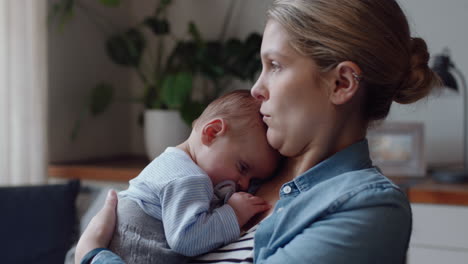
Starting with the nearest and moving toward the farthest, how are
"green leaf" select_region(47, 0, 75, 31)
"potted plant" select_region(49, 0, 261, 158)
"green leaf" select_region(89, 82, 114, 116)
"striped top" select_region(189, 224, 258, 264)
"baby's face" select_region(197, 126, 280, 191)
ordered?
"striped top" select_region(189, 224, 258, 264)
"baby's face" select_region(197, 126, 280, 191)
"potted plant" select_region(49, 0, 261, 158)
"green leaf" select_region(47, 0, 75, 31)
"green leaf" select_region(89, 82, 114, 116)

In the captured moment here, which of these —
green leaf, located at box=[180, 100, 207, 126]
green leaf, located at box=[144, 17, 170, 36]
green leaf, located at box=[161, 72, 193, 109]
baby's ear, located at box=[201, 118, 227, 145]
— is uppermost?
baby's ear, located at box=[201, 118, 227, 145]

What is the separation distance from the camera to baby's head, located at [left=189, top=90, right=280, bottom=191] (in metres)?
1.22

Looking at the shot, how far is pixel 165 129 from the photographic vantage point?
2990 millimetres

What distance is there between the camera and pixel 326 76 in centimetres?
101

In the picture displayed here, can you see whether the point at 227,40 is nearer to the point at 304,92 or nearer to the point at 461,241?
the point at 461,241

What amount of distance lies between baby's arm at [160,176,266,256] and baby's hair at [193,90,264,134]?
Answer: 149 mm

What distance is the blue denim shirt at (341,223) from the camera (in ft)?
3.01

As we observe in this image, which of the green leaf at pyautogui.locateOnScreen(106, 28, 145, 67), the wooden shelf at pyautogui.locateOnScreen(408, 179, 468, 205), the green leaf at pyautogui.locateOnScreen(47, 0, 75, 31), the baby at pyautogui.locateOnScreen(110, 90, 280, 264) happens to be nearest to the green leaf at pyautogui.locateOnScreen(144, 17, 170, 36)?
the green leaf at pyautogui.locateOnScreen(106, 28, 145, 67)

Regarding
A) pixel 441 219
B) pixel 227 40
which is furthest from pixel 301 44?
pixel 227 40

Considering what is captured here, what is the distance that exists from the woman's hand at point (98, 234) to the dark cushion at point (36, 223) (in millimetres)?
1251

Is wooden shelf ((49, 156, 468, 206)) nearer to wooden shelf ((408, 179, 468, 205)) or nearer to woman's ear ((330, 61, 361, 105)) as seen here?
wooden shelf ((408, 179, 468, 205))

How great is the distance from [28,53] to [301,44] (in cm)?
207

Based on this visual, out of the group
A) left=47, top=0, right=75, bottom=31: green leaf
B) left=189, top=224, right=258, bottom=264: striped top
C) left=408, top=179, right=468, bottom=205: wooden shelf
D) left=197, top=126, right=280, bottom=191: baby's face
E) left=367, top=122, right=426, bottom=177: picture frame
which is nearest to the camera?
left=189, top=224, right=258, bottom=264: striped top

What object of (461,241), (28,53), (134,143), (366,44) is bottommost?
(134,143)
